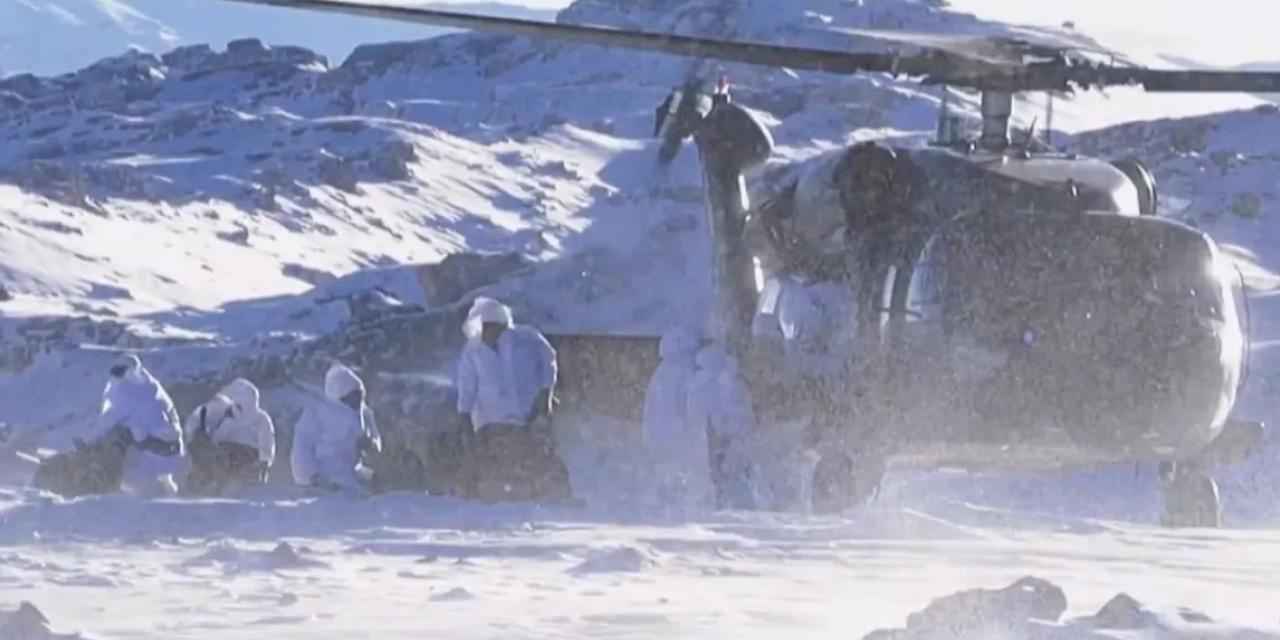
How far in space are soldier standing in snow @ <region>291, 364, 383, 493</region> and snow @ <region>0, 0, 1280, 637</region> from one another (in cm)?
163

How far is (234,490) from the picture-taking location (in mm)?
12844

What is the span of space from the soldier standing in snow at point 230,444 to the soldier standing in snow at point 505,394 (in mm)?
1901

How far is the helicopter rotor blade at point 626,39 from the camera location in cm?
866

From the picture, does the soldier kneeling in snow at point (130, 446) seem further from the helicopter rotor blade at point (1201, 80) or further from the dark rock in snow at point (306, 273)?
the dark rock in snow at point (306, 273)

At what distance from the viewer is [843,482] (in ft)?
37.0

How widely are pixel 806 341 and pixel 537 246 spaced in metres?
69.1

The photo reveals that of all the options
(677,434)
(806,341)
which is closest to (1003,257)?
(806,341)

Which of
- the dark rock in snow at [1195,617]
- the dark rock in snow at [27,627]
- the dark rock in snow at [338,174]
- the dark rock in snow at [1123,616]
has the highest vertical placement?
the dark rock in snow at [1123,616]

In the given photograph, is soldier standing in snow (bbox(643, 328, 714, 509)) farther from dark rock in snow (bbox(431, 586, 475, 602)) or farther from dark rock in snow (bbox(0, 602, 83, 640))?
dark rock in snow (bbox(0, 602, 83, 640))

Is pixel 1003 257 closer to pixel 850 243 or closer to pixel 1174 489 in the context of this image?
pixel 850 243

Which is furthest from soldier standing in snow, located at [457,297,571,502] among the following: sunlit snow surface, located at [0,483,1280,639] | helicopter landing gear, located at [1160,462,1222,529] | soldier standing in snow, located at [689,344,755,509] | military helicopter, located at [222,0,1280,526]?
helicopter landing gear, located at [1160,462,1222,529]

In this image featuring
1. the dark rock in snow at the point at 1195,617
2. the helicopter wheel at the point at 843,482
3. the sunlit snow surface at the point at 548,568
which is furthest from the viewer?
the helicopter wheel at the point at 843,482

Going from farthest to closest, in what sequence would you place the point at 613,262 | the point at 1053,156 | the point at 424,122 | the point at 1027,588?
1. the point at 424,122
2. the point at 613,262
3. the point at 1053,156
4. the point at 1027,588

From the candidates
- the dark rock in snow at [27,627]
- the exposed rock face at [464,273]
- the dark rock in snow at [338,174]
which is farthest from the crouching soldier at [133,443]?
the dark rock in snow at [338,174]
